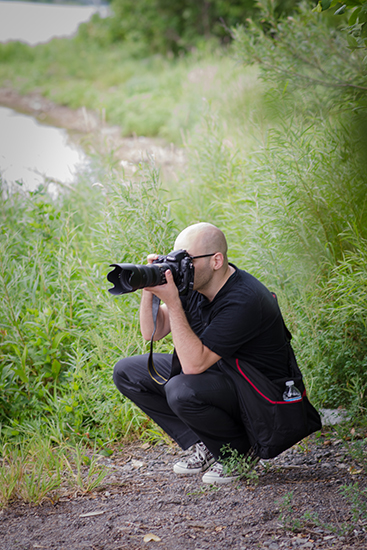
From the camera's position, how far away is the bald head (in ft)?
→ 7.13

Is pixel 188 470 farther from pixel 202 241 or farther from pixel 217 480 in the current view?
pixel 202 241

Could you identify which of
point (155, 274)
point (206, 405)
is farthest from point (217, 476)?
point (155, 274)

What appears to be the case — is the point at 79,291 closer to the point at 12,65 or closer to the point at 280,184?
the point at 280,184

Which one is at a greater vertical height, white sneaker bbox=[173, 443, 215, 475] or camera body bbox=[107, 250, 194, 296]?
camera body bbox=[107, 250, 194, 296]

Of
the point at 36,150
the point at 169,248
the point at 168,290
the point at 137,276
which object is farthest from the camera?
the point at 36,150

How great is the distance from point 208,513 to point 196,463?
0.39m

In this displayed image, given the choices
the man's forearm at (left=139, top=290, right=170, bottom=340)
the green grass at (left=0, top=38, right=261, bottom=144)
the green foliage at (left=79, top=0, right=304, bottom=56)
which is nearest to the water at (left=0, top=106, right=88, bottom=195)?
the green grass at (left=0, top=38, right=261, bottom=144)

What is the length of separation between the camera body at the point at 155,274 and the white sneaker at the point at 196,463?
81 centimetres

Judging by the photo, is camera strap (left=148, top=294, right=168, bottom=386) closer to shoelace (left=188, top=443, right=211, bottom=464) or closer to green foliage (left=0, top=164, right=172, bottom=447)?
shoelace (left=188, top=443, right=211, bottom=464)

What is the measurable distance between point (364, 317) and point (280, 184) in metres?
0.90

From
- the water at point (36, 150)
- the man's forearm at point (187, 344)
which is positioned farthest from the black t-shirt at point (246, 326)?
the water at point (36, 150)

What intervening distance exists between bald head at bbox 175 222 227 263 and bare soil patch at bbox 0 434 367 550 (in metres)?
0.99

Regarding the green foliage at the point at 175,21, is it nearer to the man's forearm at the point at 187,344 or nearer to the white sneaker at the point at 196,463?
the man's forearm at the point at 187,344

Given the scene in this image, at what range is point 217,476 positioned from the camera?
221 centimetres
